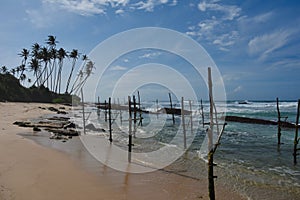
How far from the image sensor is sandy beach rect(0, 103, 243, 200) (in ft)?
23.4

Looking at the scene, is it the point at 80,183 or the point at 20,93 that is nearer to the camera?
the point at 80,183

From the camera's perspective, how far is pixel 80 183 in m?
Answer: 8.09

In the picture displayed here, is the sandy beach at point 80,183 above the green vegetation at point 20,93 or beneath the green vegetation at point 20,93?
beneath

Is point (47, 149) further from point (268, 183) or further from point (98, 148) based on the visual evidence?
point (268, 183)

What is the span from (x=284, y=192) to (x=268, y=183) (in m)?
0.88

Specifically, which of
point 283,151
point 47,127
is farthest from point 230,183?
point 47,127

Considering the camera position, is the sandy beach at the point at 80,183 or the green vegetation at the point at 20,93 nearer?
the sandy beach at the point at 80,183

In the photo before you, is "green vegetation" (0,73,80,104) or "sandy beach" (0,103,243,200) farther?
"green vegetation" (0,73,80,104)

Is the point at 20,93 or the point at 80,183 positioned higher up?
the point at 20,93

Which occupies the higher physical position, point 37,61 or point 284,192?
point 37,61

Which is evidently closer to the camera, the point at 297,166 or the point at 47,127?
the point at 297,166

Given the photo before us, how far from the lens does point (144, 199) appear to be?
707 cm

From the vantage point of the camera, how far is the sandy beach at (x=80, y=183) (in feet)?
23.4

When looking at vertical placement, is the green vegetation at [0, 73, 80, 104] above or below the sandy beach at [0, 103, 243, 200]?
above
